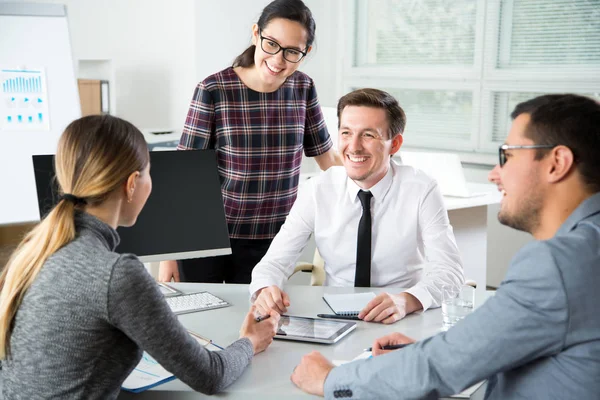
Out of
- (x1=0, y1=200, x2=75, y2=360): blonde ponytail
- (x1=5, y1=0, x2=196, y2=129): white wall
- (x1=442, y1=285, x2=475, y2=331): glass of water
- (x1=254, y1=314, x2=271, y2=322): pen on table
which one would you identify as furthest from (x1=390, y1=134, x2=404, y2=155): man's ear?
(x1=5, y1=0, x2=196, y2=129): white wall

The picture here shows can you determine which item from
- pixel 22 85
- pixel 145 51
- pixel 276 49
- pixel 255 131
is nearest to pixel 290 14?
pixel 276 49

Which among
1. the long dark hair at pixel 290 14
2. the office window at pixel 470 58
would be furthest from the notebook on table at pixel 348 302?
the office window at pixel 470 58

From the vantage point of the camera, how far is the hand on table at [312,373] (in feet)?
4.78

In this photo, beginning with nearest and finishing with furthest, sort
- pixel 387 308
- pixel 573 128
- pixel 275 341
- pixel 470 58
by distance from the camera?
pixel 573 128, pixel 275 341, pixel 387 308, pixel 470 58

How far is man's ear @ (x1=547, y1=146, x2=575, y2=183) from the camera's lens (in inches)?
47.4

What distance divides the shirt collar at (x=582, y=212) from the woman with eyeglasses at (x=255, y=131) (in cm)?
134

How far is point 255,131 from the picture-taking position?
8.10ft

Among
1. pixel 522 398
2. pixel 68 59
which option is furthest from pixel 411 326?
pixel 68 59

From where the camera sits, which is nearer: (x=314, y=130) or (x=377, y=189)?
(x=377, y=189)

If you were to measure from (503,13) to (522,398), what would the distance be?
150 inches

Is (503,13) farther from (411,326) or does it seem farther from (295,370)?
(295,370)

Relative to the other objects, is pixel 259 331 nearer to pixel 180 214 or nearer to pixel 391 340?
pixel 391 340

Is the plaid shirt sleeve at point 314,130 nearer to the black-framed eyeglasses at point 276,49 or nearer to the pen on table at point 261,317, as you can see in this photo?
the black-framed eyeglasses at point 276,49

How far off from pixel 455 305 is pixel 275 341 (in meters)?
0.53
